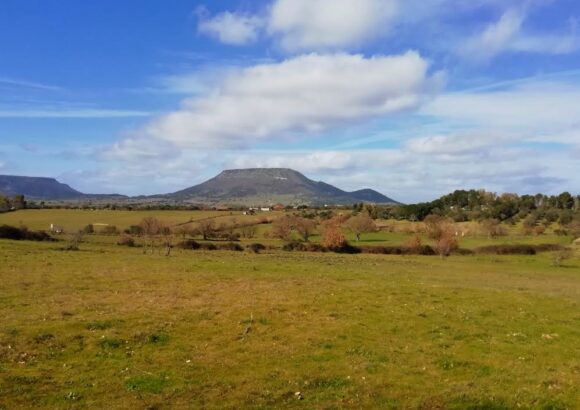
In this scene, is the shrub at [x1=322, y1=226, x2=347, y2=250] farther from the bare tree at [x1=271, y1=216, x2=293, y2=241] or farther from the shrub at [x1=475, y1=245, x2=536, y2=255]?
the shrub at [x1=475, y1=245, x2=536, y2=255]

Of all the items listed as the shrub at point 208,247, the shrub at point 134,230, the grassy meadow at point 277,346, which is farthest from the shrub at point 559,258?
the shrub at point 134,230

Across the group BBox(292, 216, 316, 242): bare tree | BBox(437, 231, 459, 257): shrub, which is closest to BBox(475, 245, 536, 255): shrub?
BBox(437, 231, 459, 257): shrub

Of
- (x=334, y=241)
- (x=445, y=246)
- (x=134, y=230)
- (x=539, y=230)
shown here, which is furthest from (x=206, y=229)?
(x=539, y=230)

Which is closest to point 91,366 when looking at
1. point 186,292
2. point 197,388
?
point 197,388

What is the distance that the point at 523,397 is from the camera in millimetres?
14227

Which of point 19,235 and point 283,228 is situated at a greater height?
point 283,228

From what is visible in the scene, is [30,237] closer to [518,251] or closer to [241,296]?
[241,296]

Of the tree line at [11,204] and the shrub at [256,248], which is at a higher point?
the tree line at [11,204]

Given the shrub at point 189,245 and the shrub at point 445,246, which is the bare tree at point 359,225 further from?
the shrub at point 189,245

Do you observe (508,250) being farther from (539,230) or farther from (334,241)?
(539,230)

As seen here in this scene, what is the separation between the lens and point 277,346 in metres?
19.4

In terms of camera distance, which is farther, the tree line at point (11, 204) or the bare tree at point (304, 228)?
the tree line at point (11, 204)

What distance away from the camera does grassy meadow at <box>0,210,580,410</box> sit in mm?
13992

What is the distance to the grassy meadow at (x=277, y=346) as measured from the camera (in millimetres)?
13992
